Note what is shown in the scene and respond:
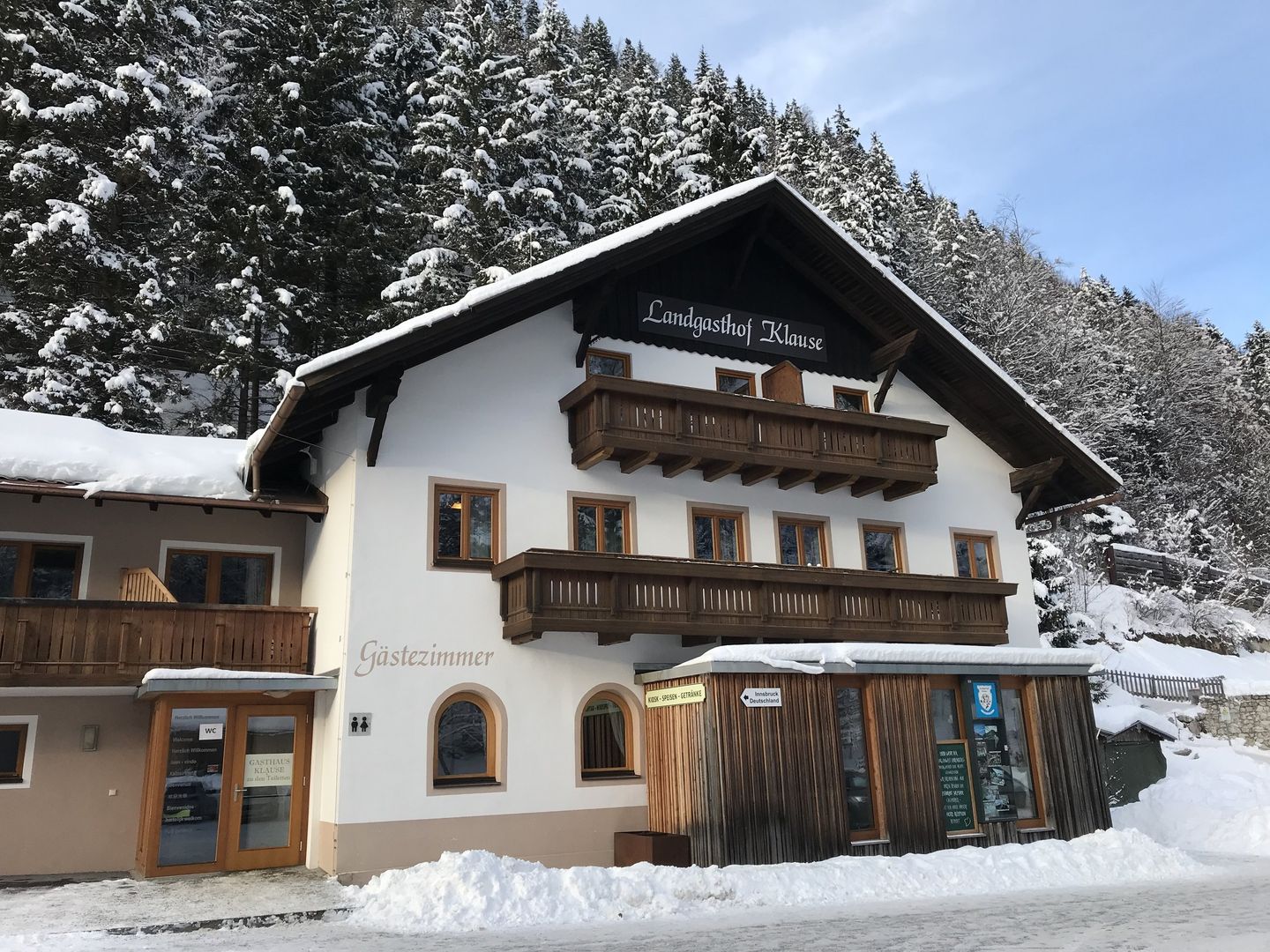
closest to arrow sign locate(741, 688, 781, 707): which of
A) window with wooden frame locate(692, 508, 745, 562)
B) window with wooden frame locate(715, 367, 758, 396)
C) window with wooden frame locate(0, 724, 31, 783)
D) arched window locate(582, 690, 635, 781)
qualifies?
arched window locate(582, 690, 635, 781)

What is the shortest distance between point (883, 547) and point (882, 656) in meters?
4.72

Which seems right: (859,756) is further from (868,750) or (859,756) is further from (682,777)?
(682,777)

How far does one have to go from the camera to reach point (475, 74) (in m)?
31.1

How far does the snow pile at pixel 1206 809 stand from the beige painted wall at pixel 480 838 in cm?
827

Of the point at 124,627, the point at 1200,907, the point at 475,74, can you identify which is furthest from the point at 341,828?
the point at 475,74

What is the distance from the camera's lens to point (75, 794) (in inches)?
617

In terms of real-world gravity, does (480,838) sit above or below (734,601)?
below

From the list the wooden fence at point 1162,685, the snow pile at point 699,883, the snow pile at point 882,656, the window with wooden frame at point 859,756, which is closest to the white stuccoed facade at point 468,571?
the snow pile at point 882,656

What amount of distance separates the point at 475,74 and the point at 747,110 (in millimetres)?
33594

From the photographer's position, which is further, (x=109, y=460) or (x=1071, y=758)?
(x=1071, y=758)

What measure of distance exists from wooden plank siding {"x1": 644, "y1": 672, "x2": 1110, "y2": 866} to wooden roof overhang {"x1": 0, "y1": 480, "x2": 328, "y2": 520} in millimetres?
6655

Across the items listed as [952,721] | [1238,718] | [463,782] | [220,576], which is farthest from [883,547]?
[1238,718]

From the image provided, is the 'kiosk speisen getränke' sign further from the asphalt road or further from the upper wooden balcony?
the asphalt road

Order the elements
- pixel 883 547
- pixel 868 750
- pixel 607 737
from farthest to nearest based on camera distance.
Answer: pixel 883 547 < pixel 607 737 < pixel 868 750
